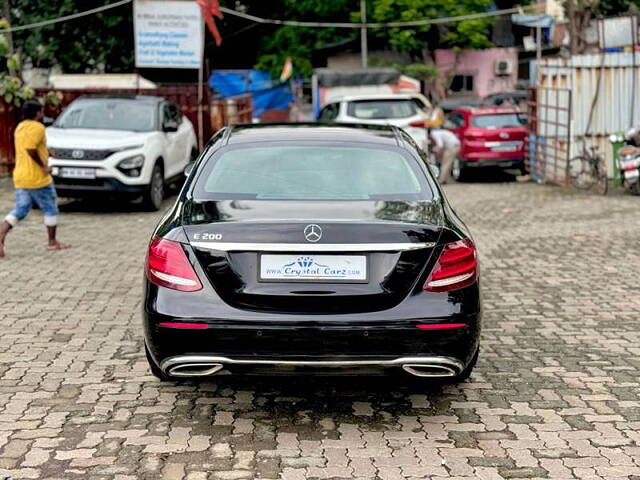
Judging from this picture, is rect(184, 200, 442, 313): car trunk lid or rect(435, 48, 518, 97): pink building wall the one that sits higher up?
rect(435, 48, 518, 97): pink building wall

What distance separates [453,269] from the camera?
508 centimetres

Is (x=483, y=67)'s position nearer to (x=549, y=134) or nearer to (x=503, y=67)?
(x=503, y=67)

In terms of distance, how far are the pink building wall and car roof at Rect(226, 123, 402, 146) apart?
38381 millimetres

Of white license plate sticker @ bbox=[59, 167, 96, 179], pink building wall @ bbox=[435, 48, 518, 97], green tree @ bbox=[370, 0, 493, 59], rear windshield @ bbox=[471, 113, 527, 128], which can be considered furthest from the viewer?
pink building wall @ bbox=[435, 48, 518, 97]

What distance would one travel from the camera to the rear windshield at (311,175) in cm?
567

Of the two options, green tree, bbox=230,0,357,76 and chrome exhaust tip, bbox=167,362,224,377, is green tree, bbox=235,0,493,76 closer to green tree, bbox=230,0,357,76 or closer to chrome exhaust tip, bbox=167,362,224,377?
green tree, bbox=230,0,357,76

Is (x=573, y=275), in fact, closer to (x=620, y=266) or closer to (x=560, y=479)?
(x=620, y=266)

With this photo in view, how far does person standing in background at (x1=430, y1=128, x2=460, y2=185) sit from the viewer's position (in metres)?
20.7

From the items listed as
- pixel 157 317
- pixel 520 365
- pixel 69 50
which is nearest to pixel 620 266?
pixel 520 365

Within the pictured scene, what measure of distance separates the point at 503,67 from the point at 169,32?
1055 inches

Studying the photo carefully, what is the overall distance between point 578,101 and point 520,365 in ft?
44.5

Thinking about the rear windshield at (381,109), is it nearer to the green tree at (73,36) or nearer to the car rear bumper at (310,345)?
the car rear bumper at (310,345)

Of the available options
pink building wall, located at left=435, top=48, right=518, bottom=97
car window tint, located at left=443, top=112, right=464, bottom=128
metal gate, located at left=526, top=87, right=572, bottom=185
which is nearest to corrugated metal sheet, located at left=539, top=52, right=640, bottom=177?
metal gate, located at left=526, top=87, right=572, bottom=185

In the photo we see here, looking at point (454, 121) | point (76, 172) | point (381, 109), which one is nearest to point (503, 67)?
point (454, 121)
